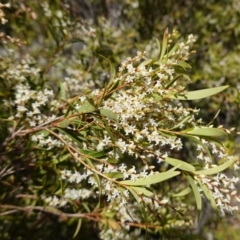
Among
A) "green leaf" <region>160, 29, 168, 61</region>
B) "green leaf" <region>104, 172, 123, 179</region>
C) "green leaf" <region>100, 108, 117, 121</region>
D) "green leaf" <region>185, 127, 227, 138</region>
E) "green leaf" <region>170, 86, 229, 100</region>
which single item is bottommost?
"green leaf" <region>104, 172, 123, 179</region>

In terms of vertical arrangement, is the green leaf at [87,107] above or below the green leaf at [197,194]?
above

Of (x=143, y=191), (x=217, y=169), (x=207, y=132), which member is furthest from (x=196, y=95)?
(x=143, y=191)

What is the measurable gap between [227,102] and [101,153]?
189 cm

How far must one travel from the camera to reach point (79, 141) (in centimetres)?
147

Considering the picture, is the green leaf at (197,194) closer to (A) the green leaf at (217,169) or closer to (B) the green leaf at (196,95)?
(A) the green leaf at (217,169)

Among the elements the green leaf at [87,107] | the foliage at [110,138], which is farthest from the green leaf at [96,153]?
the green leaf at [87,107]

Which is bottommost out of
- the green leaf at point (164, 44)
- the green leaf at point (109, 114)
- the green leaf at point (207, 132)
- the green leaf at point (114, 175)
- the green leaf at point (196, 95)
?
the green leaf at point (114, 175)

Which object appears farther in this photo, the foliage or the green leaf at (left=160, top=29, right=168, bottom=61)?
the green leaf at (left=160, top=29, right=168, bottom=61)

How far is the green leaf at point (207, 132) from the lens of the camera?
1372mm

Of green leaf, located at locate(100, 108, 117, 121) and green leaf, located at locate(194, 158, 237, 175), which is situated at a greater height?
green leaf, located at locate(100, 108, 117, 121)

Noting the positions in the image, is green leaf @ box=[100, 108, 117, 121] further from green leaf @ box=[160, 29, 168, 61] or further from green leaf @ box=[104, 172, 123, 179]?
green leaf @ box=[160, 29, 168, 61]

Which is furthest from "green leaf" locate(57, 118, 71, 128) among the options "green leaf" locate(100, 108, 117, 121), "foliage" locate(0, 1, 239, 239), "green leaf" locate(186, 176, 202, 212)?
"green leaf" locate(186, 176, 202, 212)

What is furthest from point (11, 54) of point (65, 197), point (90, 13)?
point (90, 13)

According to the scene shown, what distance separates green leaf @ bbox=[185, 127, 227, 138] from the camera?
137 cm
